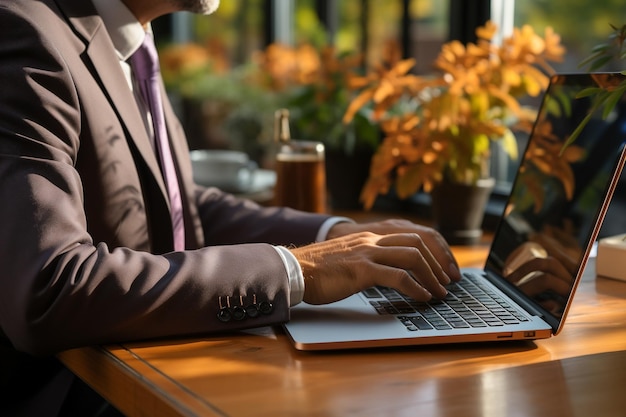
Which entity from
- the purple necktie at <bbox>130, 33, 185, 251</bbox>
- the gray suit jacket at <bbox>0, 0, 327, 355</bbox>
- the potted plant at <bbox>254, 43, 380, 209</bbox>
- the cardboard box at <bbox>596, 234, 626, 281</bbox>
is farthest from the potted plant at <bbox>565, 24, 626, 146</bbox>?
the potted plant at <bbox>254, 43, 380, 209</bbox>

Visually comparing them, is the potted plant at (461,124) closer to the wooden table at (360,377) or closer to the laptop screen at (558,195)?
the laptop screen at (558,195)

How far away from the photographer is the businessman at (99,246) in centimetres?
100

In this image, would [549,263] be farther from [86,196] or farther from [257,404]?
[86,196]

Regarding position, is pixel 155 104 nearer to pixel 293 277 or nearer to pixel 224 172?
pixel 293 277

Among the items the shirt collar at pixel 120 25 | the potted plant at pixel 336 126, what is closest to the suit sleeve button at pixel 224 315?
the shirt collar at pixel 120 25

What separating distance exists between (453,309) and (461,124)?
702 mm

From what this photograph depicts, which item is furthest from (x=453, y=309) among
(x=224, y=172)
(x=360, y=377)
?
(x=224, y=172)

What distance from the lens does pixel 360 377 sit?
2.93ft

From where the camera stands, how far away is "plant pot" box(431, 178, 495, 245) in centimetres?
175

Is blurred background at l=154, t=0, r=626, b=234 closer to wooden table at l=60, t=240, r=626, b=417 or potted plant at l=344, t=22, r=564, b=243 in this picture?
potted plant at l=344, t=22, r=564, b=243

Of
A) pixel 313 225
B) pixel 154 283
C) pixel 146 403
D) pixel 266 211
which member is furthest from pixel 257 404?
pixel 266 211

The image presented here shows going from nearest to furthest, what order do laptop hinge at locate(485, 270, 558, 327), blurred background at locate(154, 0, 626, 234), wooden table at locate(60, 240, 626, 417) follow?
wooden table at locate(60, 240, 626, 417) < laptop hinge at locate(485, 270, 558, 327) < blurred background at locate(154, 0, 626, 234)

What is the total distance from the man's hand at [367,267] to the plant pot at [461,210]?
0.58m

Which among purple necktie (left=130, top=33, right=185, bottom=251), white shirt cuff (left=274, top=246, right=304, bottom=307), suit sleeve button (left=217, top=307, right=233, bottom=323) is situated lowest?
suit sleeve button (left=217, top=307, right=233, bottom=323)
